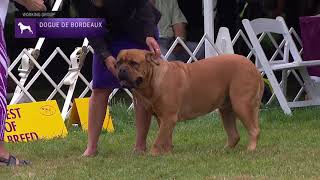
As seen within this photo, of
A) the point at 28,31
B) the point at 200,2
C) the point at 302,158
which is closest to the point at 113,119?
the point at 28,31

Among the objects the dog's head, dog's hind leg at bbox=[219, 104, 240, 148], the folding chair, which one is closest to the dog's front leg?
the dog's head

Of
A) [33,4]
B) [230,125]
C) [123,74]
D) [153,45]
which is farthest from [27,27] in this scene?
[230,125]

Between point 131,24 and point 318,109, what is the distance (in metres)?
3.22

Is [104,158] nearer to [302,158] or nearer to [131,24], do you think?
[131,24]

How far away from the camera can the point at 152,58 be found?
5.58 m

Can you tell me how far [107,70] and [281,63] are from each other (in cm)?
329

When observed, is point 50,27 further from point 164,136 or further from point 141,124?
point 164,136

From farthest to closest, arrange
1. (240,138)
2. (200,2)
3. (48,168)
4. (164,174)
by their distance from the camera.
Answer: (200,2) → (240,138) → (48,168) → (164,174)

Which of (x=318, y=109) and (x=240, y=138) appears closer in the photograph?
(x=240, y=138)

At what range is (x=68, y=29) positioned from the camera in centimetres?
680

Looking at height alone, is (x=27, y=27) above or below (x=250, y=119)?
above

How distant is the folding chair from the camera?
802 centimetres

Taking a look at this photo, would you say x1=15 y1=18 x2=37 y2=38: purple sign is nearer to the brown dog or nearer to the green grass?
the green grass

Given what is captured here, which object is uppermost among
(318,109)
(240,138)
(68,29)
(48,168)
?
(68,29)
